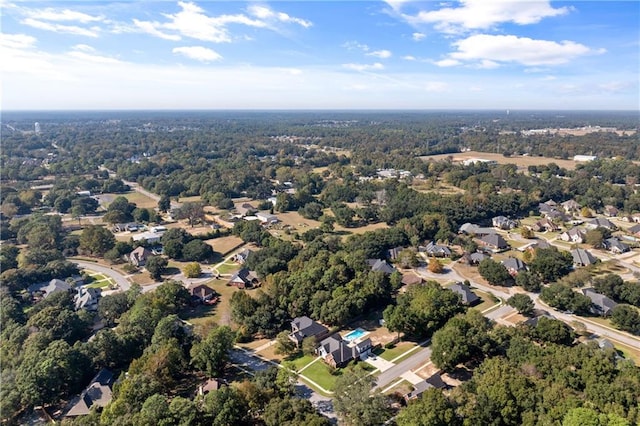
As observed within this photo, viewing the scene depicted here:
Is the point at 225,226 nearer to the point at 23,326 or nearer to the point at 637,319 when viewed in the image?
the point at 23,326

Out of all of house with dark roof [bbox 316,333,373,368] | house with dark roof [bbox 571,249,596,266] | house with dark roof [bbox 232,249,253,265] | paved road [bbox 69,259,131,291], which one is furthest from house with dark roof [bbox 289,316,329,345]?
house with dark roof [bbox 571,249,596,266]

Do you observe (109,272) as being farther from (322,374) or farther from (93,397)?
(322,374)

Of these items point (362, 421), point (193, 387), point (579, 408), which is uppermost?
point (579, 408)

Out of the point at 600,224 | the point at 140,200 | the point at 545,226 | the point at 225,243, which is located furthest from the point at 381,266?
the point at 140,200

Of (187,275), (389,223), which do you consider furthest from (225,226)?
(389,223)

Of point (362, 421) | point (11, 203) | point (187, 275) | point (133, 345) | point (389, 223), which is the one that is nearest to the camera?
point (362, 421)

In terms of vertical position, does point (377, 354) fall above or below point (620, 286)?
below
